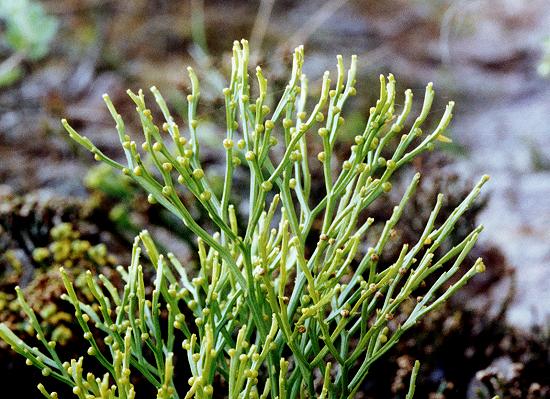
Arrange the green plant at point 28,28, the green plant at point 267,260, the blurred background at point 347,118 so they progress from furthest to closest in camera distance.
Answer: the green plant at point 28,28
the blurred background at point 347,118
the green plant at point 267,260

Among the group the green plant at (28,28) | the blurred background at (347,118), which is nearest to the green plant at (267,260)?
the blurred background at (347,118)

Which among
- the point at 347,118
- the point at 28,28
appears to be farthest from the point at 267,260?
the point at 28,28

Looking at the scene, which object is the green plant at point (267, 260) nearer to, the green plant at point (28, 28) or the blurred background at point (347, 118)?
the blurred background at point (347, 118)

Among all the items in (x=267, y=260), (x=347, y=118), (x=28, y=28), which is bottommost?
(x=267, y=260)

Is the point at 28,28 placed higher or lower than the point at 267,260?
higher

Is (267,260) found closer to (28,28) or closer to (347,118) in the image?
(347,118)

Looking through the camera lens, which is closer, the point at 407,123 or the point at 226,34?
the point at 407,123

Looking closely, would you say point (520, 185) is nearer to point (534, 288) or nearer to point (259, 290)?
point (534, 288)

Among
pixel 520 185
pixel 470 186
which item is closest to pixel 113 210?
pixel 470 186
